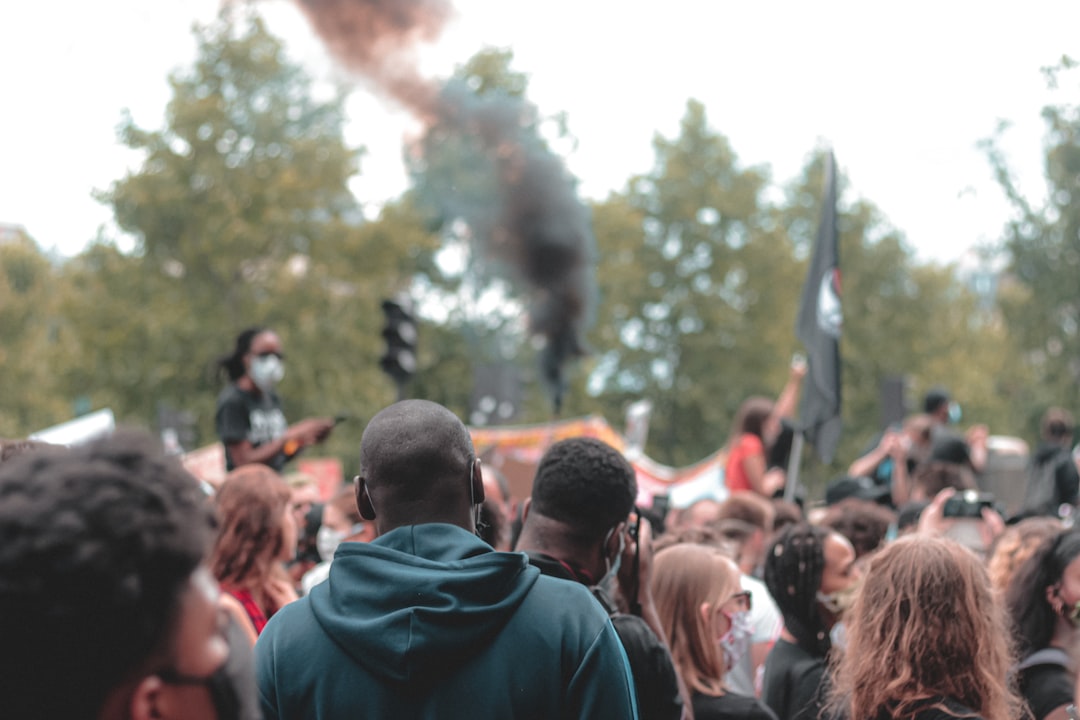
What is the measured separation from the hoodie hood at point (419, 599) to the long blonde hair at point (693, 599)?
1.50 meters

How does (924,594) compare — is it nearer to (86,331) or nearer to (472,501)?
(472,501)

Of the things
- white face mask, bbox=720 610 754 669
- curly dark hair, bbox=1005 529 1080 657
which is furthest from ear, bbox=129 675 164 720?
curly dark hair, bbox=1005 529 1080 657

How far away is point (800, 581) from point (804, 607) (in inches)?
3.6

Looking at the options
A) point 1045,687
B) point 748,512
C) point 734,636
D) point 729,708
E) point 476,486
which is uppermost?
point 476,486

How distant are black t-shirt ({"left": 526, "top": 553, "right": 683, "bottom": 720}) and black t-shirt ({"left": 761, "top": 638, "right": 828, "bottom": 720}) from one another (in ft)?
3.52

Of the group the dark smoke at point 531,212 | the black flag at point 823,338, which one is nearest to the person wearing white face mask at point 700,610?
the black flag at point 823,338

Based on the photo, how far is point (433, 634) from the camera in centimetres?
223

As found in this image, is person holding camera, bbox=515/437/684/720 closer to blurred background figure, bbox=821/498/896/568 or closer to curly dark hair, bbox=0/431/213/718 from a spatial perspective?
curly dark hair, bbox=0/431/213/718

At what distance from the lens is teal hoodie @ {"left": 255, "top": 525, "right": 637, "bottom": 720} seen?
225cm

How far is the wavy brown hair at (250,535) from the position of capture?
12.6 feet

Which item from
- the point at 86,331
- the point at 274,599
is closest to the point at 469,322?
the point at 86,331

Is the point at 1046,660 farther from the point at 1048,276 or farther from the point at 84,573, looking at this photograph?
the point at 1048,276

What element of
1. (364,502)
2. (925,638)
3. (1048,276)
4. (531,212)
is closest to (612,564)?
(925,638)

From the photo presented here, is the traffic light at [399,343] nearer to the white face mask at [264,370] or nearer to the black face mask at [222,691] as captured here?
the white face mask at [264,370]
